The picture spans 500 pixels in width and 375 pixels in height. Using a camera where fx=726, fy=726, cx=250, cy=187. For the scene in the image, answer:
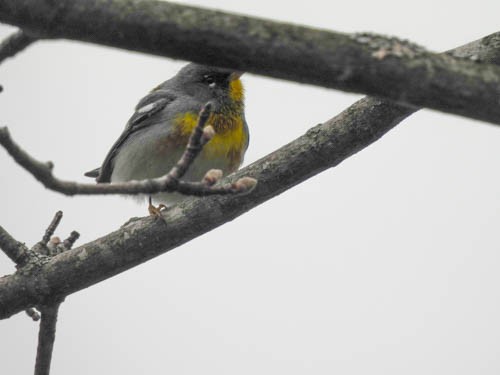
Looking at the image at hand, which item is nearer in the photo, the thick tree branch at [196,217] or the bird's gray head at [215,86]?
the thick tree branch at [196,217]

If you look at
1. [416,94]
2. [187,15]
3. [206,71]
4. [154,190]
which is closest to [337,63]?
[416,94]

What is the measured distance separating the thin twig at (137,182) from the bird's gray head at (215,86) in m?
4.09

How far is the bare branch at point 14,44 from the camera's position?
7.60 feet

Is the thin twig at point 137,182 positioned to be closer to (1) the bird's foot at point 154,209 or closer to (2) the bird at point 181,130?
(1) the bird's foot at point 154,209

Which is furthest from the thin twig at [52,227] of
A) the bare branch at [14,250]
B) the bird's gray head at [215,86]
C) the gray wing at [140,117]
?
the bird's gray head at [215,86]

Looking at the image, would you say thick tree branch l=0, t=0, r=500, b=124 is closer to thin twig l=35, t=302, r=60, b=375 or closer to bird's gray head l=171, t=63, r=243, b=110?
thin twig l=35, t=302, r=60, b=375

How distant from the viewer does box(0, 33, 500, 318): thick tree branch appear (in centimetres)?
418

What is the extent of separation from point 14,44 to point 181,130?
4.23 meters

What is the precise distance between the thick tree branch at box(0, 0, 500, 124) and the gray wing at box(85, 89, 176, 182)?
16.4 feet

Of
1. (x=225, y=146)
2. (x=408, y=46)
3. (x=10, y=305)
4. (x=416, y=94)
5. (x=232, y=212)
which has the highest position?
(x=225, y=146)

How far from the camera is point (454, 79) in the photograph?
199 cm

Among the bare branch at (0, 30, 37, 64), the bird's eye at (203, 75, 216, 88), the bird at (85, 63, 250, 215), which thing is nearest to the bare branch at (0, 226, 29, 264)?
the bird at (85, 63, 250, 215)

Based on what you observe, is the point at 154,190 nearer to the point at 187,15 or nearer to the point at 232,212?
the point at 187,15

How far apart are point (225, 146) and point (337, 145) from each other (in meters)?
2.51
